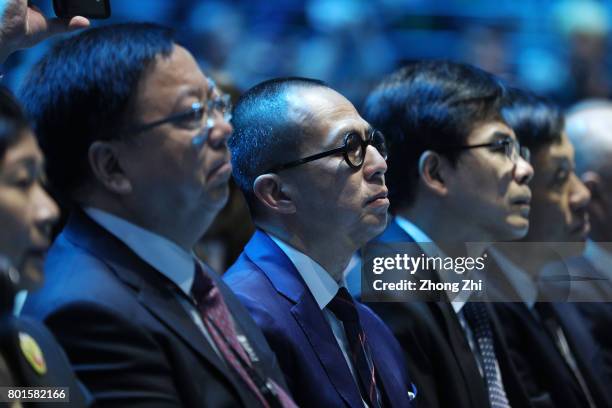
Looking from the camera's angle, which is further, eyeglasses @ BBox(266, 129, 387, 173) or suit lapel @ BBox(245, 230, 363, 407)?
eyeglasses @ BBox(266, 129, 387, 173)

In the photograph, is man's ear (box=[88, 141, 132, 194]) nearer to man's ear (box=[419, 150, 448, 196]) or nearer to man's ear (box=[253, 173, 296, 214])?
man's ear (box=[253, 173, 296, 214])

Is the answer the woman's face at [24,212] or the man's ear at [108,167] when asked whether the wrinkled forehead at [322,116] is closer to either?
the man's ear at [108,167]

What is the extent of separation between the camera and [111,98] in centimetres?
192

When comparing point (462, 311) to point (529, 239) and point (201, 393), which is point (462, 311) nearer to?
point (529, 239)

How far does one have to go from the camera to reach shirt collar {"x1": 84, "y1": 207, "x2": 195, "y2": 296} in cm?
192

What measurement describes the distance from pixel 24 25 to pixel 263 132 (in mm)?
614

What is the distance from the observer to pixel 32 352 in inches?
67.1

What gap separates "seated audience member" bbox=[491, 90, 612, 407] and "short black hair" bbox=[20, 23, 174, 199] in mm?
1425

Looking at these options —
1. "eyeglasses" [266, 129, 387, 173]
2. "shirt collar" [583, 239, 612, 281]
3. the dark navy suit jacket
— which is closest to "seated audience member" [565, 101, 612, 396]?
"shirt collar" [583, 239, 612, 281]

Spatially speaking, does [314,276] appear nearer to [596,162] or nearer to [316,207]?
[316,207]

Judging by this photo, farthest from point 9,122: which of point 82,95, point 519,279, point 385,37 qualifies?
point 385,37

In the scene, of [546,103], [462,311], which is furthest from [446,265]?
[546,103]

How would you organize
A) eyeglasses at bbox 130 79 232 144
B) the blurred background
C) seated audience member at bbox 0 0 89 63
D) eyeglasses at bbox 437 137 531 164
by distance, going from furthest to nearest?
the blurred background → eyeglasses at bbox 437 137 531 164 → seated audience member at bbox 0 0 89 63 → eyeglasses at bbox 130 79 232 144

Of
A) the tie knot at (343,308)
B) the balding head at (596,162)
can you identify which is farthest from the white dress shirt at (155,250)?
the balding head at (596,162)
